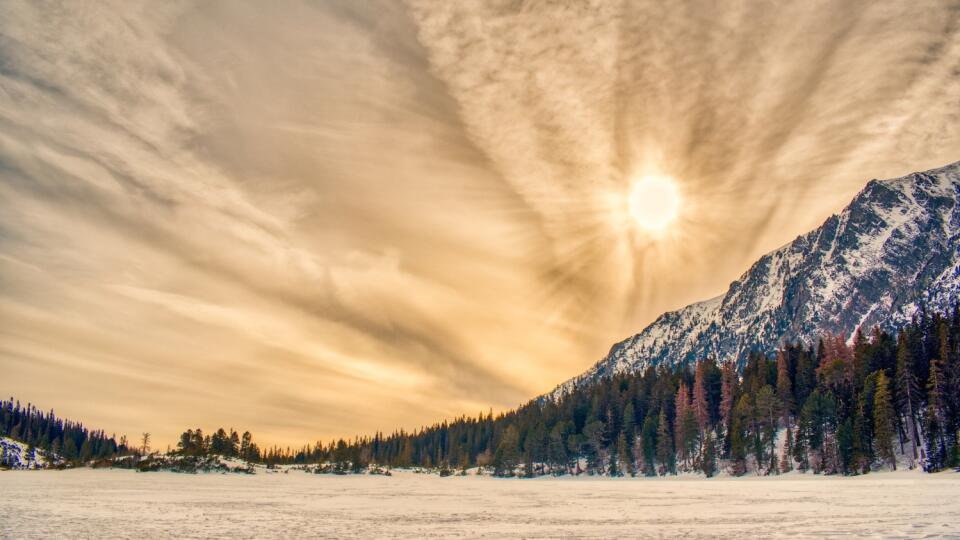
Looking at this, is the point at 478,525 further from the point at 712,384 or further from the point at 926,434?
the point at 712,384

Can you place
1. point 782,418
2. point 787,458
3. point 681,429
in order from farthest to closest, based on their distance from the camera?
point 681,429
point 782,418
point 787,458

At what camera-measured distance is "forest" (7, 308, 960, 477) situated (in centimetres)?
8419

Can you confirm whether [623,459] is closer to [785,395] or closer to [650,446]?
[650,446]

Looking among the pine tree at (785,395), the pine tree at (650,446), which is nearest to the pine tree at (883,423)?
the pine tree at (785,395)

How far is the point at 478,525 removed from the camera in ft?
94.2

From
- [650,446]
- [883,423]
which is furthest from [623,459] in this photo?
[883,423]

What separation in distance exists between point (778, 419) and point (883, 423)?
38396 millimetres

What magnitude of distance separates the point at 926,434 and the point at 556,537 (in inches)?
3207

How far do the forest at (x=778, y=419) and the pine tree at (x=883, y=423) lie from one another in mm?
210

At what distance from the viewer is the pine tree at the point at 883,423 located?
81875 millimetres

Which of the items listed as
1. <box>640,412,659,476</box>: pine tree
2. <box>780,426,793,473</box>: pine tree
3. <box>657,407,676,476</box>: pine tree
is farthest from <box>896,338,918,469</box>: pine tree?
<box>640,412,659,476</box>: pine tree

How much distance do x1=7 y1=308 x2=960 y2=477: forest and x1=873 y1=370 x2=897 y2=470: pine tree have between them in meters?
0.21

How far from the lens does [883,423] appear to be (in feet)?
272

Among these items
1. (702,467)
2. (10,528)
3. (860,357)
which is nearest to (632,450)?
(702,467)
